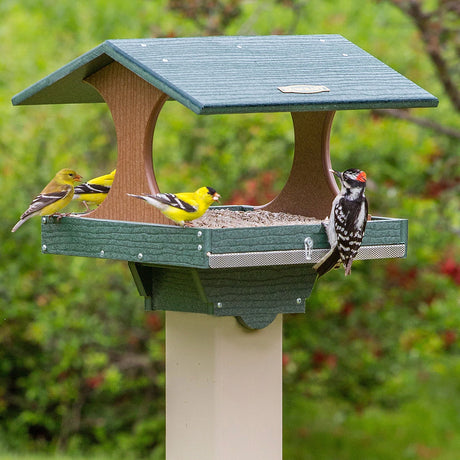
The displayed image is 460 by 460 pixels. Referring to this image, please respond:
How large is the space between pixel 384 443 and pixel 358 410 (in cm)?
102

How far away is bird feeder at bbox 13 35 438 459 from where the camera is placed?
12.0 ft

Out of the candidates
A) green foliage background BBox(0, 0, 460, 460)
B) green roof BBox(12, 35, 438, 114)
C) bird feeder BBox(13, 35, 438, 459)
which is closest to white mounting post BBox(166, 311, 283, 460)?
bird feeder BBox(13, 35, 438, 459)

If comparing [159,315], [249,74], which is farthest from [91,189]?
[159,315]

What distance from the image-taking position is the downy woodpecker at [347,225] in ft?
12.2

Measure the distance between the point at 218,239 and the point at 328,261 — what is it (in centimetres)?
58

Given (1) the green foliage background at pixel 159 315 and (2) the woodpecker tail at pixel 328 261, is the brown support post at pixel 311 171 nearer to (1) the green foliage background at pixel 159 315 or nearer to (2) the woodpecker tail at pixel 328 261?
(2) the woodpecker tail at pixel 328 261

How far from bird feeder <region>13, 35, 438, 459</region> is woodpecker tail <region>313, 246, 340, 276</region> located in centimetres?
4

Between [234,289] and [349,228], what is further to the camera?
[234,289]

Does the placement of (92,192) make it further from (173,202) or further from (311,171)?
(311,171)

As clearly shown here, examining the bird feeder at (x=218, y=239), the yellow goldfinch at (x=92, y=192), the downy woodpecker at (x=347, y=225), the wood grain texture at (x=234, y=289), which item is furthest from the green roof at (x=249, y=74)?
the wood grain texture at (x=234, y=289)

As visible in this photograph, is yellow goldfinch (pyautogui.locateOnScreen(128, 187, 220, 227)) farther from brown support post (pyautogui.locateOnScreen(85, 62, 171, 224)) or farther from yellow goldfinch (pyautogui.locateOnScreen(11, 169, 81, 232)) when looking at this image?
yellow goldfinch (pyautogui.locateOnScreen(11, 169, 81, 232))

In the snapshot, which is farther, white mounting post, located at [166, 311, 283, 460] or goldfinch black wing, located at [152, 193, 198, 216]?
white mounting post, located at [166, 311, 283, 460]

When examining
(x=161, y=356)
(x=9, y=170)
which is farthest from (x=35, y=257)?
(x=161, y=356)

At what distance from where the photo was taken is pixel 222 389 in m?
3.91
